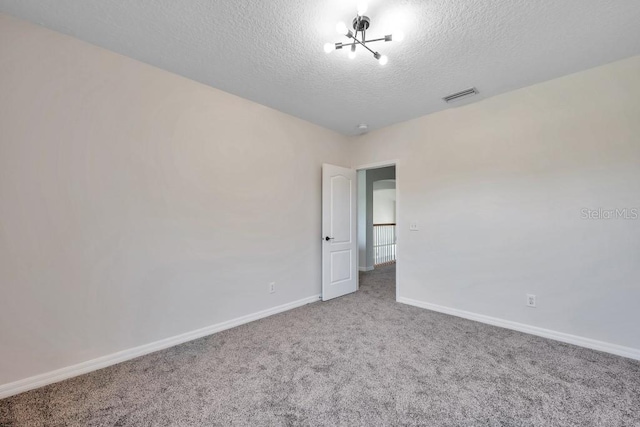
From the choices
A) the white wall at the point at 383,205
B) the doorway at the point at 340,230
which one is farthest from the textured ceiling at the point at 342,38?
the white wall at the point at 383,205

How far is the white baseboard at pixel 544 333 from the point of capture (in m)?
2.34

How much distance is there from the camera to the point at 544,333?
8.89 feet

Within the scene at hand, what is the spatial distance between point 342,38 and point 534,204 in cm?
252

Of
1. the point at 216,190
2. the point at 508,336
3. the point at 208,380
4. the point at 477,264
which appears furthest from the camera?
the point at 477,264

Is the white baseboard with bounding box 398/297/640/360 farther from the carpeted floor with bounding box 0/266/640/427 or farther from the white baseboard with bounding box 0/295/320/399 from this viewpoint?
the white baseboard with bounding box 0/295/320/399

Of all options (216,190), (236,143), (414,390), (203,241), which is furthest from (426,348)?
(236,143)

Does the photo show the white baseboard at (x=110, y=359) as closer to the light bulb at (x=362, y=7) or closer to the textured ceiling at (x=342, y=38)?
the textured ceiling at (x=342, y=38)

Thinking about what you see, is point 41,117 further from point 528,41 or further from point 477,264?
point 477,264

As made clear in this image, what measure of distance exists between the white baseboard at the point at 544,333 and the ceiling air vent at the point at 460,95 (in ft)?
8.24

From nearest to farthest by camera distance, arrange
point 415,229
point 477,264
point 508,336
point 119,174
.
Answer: point 119,174 < point 508,336 < point 477,264 < point 415,229

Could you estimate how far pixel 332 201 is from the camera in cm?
404

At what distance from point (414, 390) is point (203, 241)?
2296 mm

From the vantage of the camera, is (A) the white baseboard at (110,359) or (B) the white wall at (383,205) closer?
(A) the white baseboard at (110,359)

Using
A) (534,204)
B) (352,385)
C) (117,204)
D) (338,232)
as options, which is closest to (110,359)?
(117,204)
